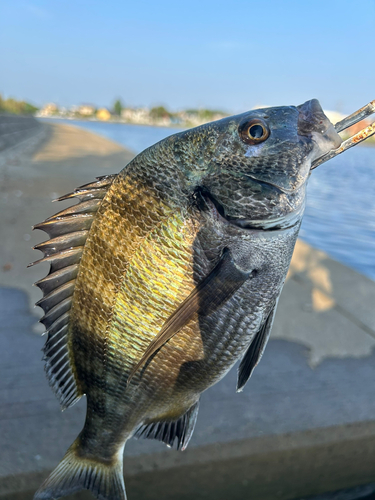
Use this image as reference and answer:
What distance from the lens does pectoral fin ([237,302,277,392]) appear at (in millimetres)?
1647

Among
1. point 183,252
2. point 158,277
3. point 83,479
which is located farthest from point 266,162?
point 83,479

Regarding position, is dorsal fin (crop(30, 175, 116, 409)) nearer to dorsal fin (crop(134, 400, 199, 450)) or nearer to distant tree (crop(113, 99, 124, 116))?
dorsal fin (crop(134, 400, 199, 450))

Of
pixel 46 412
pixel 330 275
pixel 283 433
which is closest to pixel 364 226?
pixel 330 275

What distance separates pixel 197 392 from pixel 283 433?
3.54 ft

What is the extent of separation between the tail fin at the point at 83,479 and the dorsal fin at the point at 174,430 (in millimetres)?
174

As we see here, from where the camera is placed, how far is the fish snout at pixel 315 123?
1.35m

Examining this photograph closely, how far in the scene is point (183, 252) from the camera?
1401mm

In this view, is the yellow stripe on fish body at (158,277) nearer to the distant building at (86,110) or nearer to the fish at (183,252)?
the fish at (183,252)

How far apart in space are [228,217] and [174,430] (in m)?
1.05

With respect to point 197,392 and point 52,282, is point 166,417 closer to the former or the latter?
point 197,392

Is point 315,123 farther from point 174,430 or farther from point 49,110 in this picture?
point 49,110

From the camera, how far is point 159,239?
1.42m

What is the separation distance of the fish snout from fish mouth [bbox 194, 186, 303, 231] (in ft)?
0.90

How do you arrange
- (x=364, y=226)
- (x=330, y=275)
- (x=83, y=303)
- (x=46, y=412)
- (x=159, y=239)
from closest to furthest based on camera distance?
(x=159, y=239) < (x=83, y=303) < (x=46, y=412) < (x=330, y=275) < (x=364, y=226)
